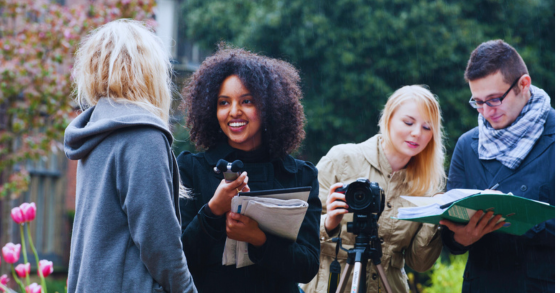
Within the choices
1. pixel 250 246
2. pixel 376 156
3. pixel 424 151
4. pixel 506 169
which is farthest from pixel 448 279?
pixel 250 246

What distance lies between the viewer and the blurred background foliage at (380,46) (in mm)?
10195

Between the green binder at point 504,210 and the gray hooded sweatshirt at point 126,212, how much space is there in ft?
3.82

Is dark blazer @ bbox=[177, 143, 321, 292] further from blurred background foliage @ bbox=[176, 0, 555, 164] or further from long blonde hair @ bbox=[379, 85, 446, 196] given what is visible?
blurred background foliage @ bbox=[176, 0, 555, 164]

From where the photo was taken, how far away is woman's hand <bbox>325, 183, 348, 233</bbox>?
2895 millimetres

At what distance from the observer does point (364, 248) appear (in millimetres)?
2875

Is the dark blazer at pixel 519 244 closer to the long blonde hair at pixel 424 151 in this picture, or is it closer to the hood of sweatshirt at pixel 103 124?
the long blonde hair at pixel 424 151

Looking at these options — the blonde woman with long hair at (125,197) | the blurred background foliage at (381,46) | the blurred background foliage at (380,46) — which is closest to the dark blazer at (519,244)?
the blonde woman with long hair at (125,197)

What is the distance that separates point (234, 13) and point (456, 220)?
1010 cm

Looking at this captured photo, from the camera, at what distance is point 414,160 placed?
3.36 m

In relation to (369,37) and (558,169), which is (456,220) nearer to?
(558,169)

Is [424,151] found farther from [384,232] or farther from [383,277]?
[383,277]

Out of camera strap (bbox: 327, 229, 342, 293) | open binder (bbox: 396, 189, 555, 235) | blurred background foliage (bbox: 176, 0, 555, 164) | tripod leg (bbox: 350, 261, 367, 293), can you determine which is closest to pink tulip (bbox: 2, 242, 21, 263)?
camera strap (bbox: 327, 229, 342, 293)

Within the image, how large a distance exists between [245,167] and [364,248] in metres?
0.76

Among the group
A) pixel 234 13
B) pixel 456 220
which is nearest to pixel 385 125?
pixel 456 220
